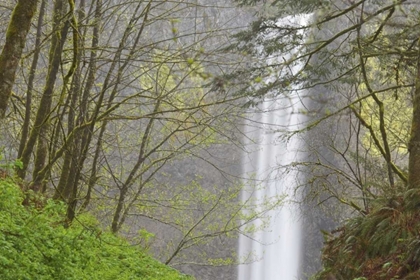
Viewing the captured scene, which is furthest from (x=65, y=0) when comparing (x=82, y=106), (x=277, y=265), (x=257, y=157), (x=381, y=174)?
(x=257, y=157)

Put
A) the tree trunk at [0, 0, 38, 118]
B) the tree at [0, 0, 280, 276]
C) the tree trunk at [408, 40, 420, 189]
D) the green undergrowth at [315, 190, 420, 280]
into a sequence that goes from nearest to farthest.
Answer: the tree trunk at [0, 0, 38, 118] → the green undergrowth at [315, 190, 420, 280] → the tree trunk at [408, 40, 420, 189] → the tree at [0, 0, 280, 276]

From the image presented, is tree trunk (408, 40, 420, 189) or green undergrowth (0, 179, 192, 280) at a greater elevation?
tree trunk (408, 40, 420, 189)

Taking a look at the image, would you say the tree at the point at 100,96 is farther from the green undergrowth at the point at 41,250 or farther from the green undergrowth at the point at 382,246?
the green undergrowth at the point at 382,246

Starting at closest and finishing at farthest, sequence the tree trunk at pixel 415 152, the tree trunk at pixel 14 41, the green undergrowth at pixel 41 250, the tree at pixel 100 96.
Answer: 1. the green undergrowth at pixel 41 250
2. the tree trunk at pixel 14 41
3. the tree trunk at pixel 415 152
4. the tree at pixel 100 96

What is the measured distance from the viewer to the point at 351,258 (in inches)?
261

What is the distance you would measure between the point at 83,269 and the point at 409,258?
8.98 feet

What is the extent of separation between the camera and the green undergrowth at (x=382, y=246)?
18.0 ft

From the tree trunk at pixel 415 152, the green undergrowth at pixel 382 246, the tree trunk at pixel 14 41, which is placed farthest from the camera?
the tree trunk at pixel 415 152

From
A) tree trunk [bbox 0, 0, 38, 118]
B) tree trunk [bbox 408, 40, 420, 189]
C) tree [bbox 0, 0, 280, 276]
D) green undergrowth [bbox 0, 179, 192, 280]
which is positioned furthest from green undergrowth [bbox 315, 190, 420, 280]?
tree trunk [bbox 0, 0, 38, 118]

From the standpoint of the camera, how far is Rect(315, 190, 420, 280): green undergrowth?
216 inches

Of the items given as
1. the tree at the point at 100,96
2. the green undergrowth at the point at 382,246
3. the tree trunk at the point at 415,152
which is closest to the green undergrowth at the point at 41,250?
the tree at the point at 100,96

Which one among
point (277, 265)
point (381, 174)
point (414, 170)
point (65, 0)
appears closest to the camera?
point (414, 170)

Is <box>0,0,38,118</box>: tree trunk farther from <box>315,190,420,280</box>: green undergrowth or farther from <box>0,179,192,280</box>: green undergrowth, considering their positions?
<box>315,190,420,280</box>: green undergrowth

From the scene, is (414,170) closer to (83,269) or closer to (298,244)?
(83,269)
